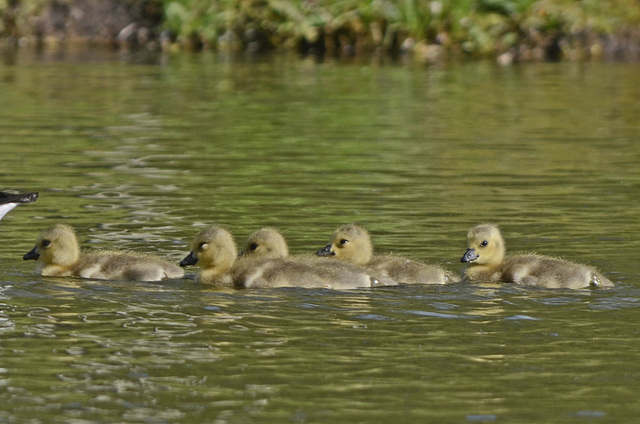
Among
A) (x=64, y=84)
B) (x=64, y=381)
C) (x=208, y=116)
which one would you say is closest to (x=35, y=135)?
(x=208, y=116)

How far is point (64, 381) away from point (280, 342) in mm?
1404

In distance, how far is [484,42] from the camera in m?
34.9

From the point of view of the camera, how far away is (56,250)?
1022cm

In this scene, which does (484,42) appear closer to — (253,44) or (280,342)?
(253,44)

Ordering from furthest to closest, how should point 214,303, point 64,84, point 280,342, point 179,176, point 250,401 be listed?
point 64,84 → point 179,176 → point 214,303 → point 280,342 → point 250,401

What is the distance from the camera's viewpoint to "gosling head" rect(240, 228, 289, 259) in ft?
33.8

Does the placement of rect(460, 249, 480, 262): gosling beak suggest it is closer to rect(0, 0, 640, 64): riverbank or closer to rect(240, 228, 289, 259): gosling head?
rect(240, 228, 289, 259): gosling head

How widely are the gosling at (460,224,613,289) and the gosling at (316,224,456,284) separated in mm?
245

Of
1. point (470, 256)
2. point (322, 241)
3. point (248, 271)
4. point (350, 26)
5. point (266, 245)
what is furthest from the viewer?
point (350, 26)

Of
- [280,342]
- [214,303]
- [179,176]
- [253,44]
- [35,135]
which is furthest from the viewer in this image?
[253,44]

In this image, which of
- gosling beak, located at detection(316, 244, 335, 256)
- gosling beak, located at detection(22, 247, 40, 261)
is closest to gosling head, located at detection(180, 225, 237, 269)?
gosling beak, located at detection(316, 244, 335, 256)

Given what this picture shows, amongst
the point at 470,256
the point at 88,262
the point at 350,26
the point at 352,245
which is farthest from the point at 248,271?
the point at 350,26

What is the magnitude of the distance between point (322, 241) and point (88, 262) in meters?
2.21

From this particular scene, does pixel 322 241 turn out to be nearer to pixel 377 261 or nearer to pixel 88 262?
pixel 377 261
